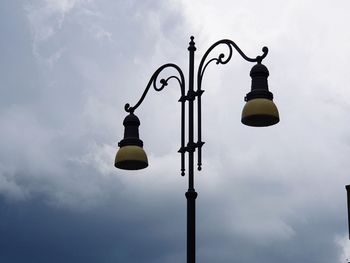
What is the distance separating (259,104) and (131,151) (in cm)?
265

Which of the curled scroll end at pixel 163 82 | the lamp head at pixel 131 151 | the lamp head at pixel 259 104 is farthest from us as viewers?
the curled scroll end at pixel 163 82

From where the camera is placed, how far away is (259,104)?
16.1 meters

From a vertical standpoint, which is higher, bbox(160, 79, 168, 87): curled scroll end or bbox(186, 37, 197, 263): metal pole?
bbox(160, 79, 168, 87): curled scroll end

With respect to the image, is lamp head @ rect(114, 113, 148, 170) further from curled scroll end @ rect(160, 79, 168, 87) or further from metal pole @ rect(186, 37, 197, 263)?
metal pole @ rect(186, 37, 197, 263)

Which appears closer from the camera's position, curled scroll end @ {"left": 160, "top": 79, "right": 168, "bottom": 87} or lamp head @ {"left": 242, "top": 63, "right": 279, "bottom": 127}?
lamp head @ {"left": 242, "top": 63, "right": 279, "bottom": 127}

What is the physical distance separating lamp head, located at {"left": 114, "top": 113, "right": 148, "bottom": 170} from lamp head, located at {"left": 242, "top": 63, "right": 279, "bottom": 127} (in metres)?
2.14

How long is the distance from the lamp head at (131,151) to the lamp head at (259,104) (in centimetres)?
A: 214

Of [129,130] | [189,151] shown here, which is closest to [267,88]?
[189,151]

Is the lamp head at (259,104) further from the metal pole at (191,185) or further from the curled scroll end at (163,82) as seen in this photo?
the curled scroll end at (163,82)

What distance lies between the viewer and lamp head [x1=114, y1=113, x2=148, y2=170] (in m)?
17.3

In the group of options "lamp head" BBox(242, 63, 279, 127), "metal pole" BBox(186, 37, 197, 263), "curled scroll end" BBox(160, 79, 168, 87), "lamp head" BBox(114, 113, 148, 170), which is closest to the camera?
"metal pole" BBox(186, 37, 197, 263)

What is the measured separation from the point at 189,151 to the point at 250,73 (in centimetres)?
182

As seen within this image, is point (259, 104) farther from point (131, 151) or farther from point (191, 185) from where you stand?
point (131, 151)

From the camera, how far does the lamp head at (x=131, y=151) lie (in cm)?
1734
